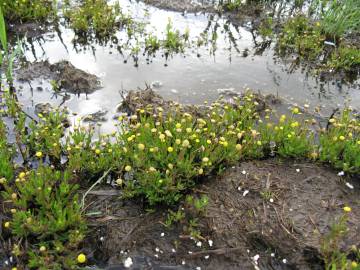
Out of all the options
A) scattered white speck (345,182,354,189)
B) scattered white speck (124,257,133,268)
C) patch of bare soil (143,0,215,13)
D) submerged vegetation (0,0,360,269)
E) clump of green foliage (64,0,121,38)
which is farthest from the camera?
patch of bare soil (143,0,215,13)

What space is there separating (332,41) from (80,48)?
4914 millimetres

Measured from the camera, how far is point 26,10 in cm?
727

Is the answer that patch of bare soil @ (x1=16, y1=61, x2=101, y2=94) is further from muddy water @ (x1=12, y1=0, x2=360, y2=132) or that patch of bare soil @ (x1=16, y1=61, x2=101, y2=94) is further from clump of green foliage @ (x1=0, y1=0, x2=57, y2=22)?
clump of green foliage @ (x1=0, y1=0, x2=57, y2=22)

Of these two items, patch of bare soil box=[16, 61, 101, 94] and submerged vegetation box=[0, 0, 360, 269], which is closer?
submerged vegetation box=[0, 0, 360, 269]

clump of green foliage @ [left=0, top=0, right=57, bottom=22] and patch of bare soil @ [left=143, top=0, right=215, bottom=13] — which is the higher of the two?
patch of bare soil @ [left=143, top=0, right=215, bottom=13]

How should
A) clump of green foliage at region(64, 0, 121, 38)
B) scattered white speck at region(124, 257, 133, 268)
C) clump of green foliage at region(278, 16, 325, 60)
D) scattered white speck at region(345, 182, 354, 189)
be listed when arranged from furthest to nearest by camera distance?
clump of green foliage at region(64, 0, 121, 38), clump of green foliage at region(278, 16, 325, 60), scattered white speck at region(345, 182, 354, 189), scattered white speck at region(124, 257, 133, 268)

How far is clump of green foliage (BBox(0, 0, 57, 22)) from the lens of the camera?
718 centimetres

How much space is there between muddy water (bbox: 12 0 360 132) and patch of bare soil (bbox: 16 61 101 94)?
0.13 meters

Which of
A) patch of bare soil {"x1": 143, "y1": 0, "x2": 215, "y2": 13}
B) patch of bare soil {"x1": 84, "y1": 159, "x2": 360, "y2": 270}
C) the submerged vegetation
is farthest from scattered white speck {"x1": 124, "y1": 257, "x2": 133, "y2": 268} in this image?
patch of bare soil {"x1": 143, "y1": 0, "x2": 215, "y2": 13}

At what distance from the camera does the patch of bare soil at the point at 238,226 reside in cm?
354

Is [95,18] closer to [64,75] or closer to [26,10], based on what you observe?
[26,10]

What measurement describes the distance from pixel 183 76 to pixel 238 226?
3308mm

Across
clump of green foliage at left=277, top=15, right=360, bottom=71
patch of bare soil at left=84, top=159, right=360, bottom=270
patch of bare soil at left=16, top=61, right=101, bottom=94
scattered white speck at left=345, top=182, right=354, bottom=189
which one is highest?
clump of green foliage at left=277, top=15, right=360, bottom=71

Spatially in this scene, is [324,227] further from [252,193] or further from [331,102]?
[331,102]
